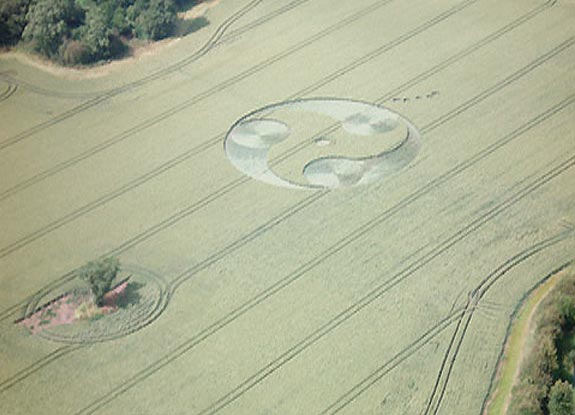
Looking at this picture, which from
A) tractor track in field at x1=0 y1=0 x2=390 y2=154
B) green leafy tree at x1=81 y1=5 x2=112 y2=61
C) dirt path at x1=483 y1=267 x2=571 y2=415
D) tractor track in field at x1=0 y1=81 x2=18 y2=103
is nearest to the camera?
dirt path at x1=483 y1=267 x2=571 y2=415

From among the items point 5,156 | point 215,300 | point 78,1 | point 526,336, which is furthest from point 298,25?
point 526,336

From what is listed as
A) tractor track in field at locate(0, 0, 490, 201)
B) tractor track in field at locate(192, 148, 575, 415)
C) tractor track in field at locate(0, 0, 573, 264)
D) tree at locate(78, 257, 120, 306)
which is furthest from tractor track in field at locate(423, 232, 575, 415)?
tractor track in field at locate(0, 0, 490, 201)

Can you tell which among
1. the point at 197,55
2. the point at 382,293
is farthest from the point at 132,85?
the point at 382,293

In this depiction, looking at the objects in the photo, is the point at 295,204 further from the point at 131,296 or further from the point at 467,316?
the point at 467,316

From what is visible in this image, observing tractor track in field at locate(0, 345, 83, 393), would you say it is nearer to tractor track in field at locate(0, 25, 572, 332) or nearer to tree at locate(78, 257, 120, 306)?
tree at locate(78, 257, 120, 306)

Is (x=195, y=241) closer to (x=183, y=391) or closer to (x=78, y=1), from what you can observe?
(x=183, y=391)
